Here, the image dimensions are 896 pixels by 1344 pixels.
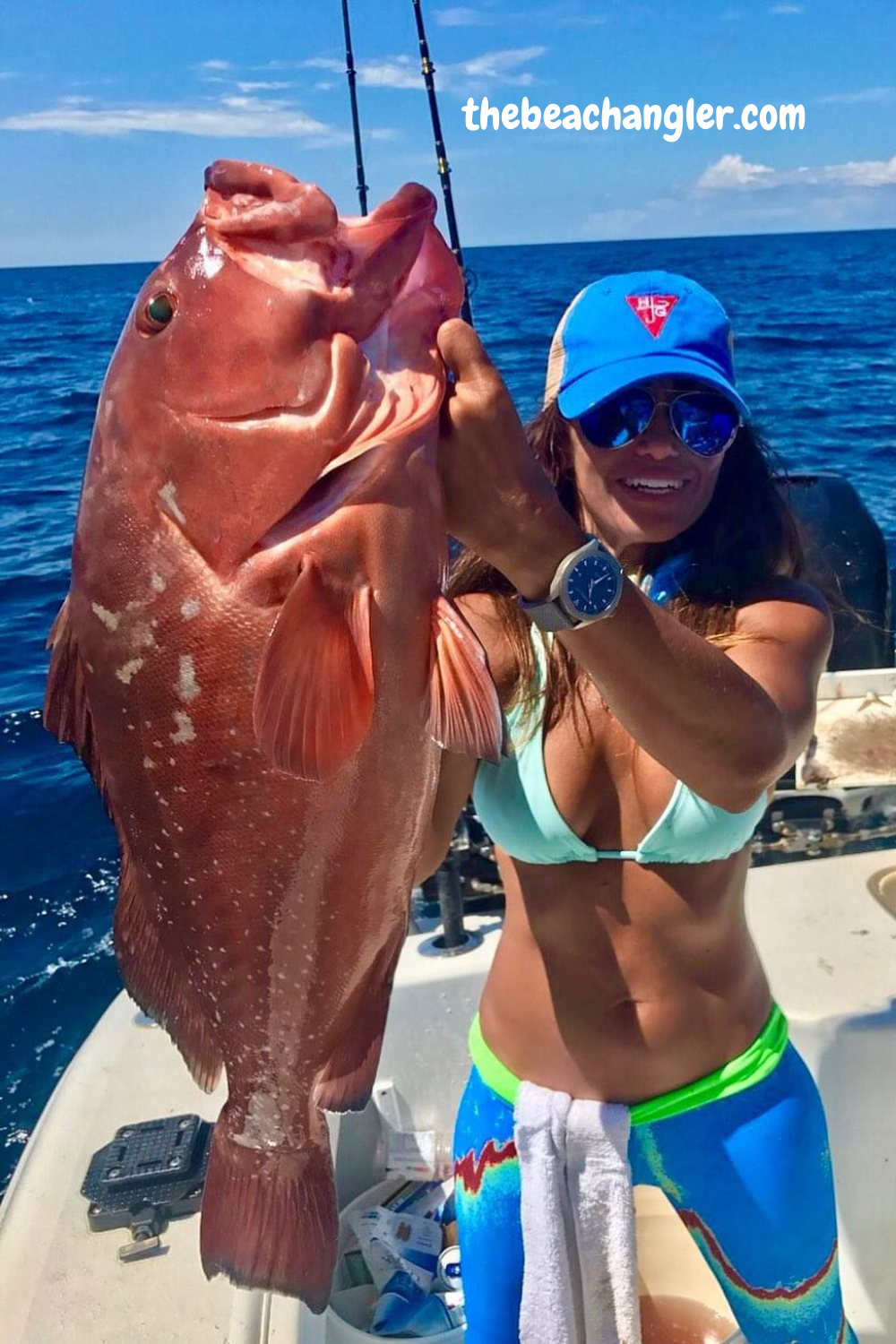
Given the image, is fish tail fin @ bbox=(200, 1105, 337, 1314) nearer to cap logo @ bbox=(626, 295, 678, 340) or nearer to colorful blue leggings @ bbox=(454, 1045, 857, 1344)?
colorful blue leggings @ bbox=(454, 1045, 857, 1344)

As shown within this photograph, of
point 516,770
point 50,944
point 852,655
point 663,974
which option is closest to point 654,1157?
point 663,974

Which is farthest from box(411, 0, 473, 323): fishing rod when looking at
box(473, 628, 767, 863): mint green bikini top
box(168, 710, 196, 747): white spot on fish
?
box(168, 710, 196, 747): white spot on fish

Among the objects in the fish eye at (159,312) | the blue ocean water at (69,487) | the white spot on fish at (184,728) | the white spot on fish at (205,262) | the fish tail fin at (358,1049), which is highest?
the white spot on fish at (205,262)

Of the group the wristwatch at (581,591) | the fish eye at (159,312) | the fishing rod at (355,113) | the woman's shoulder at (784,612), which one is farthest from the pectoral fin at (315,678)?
the fishing rod at (355,113)

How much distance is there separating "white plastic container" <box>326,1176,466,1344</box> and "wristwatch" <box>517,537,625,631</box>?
145 centimetres

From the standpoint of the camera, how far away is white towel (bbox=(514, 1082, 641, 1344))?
1966mm

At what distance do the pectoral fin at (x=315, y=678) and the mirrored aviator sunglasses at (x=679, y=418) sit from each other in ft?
2.41

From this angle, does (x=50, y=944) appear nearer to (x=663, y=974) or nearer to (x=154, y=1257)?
(x=154, y=1257)

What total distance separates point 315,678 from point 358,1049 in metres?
0.61

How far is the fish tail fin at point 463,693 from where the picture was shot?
1.29m

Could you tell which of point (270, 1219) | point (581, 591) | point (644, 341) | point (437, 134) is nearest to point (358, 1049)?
point (270, 1219)

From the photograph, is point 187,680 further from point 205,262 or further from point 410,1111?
point 410,1111

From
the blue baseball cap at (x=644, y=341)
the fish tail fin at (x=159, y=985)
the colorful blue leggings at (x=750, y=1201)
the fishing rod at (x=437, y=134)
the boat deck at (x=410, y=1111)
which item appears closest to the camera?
the fish tail fin at (x=159, y=985)

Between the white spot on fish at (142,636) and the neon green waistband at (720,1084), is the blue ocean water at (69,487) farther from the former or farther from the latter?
the white spot on fish at (142,636)
